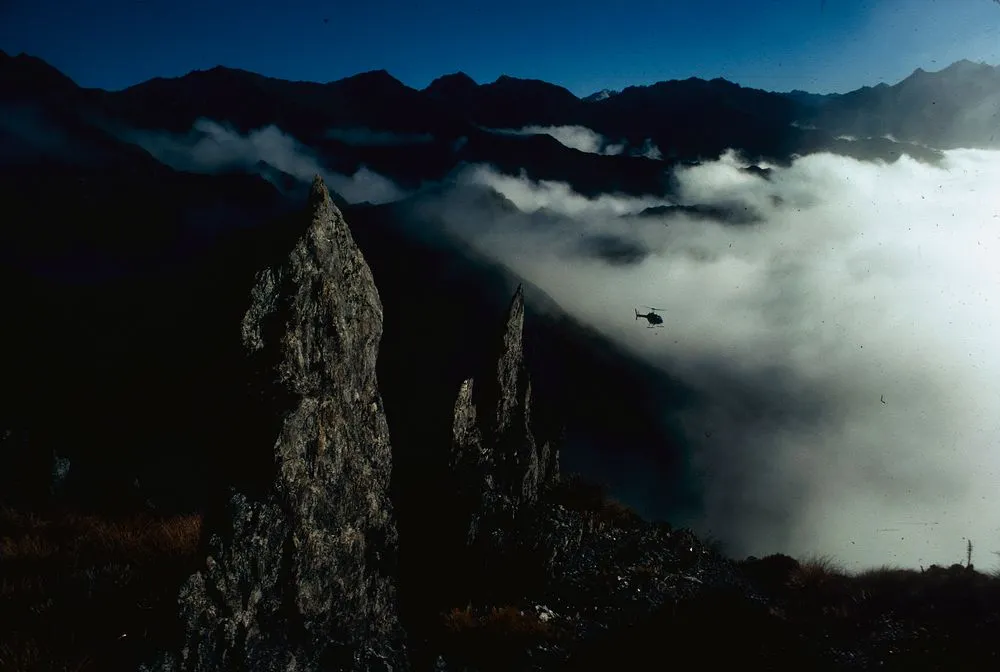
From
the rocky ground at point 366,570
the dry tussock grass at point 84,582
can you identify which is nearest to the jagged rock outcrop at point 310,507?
the rocky ground at point 366,570

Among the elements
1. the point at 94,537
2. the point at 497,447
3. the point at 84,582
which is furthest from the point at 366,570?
the point at 94,537

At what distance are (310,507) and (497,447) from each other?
651 cm

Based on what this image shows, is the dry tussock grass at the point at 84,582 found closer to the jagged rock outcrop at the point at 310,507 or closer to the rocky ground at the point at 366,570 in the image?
the rocky ground at the point at 366,570

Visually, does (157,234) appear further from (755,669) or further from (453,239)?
(755,669)

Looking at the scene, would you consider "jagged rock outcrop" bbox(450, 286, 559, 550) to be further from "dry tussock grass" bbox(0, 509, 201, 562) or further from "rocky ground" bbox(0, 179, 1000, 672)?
"dry tussock grass" bbox(0, 509, 201, 562)

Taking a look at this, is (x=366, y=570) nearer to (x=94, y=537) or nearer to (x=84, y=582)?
(x=84, y=582)

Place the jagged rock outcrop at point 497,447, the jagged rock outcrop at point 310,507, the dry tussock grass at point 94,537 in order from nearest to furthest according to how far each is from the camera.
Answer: the jagged rock outcrop at point 310,507 < the dry tussock grass at point 94,537 < the jagged rock outcrop at point 497,447

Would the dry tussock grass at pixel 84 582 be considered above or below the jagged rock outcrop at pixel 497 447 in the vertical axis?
below

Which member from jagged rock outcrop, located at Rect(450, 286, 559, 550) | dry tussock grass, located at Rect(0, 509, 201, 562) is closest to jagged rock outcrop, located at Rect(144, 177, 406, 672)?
jagged rock outcrop, located at Rect(450, 286, 559, 550)

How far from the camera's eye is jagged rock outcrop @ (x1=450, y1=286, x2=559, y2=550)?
11.6m

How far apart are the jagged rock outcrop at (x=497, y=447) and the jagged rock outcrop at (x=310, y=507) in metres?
2.88

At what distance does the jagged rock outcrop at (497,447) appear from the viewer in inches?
457

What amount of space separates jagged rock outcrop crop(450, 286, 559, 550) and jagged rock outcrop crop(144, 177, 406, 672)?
2884 millimetres

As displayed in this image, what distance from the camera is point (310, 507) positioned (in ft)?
25.1
